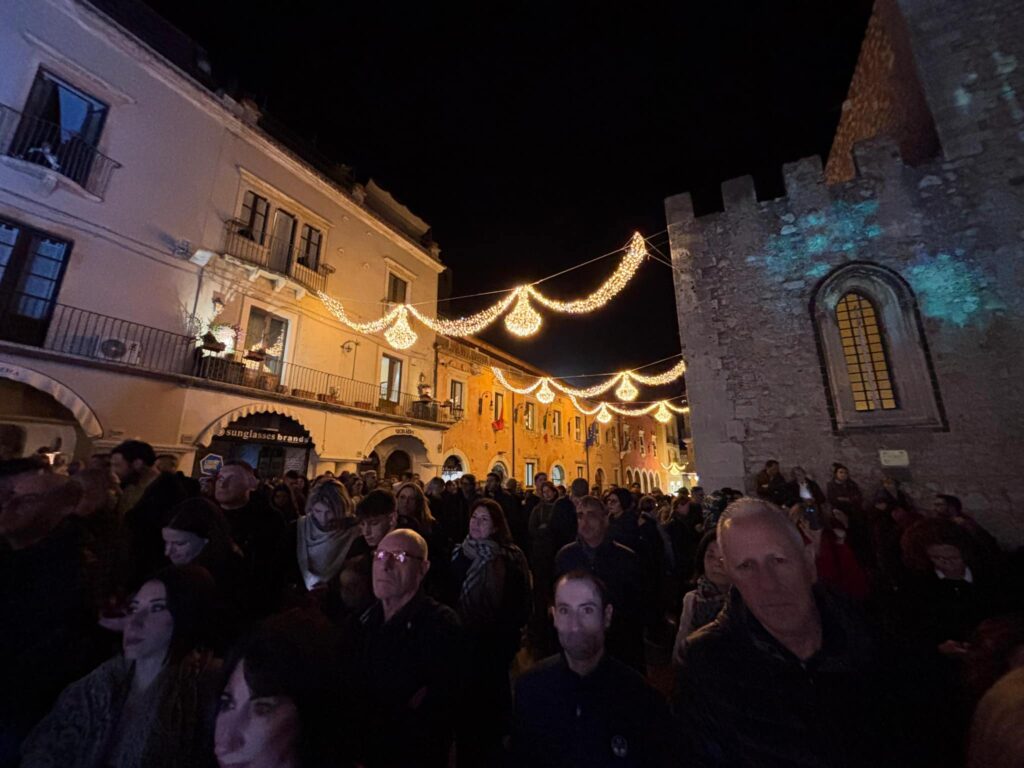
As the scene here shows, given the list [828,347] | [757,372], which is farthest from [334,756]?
[828,347]

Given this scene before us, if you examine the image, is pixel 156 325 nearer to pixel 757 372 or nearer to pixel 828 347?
pixel 757 372

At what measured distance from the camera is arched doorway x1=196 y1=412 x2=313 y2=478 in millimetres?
11211

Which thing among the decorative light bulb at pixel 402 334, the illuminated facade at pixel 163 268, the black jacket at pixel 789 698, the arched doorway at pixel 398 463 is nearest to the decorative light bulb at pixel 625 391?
the decorative light bulb at pixel 402 334

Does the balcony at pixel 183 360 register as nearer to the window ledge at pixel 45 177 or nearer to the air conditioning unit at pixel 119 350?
the air conditioning unit at pixel 119 350

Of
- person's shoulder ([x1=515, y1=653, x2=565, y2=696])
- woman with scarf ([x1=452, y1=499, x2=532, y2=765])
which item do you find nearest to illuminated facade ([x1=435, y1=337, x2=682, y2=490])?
woman with scarf ([x1=452, y1=499, x2=532, y2=765])

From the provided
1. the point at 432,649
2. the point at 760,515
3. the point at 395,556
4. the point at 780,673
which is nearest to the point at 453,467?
the point at 395,556

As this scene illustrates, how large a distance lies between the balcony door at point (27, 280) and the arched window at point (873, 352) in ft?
52.9

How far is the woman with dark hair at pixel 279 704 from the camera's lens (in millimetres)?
1246

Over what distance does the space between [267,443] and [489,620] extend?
461 inches

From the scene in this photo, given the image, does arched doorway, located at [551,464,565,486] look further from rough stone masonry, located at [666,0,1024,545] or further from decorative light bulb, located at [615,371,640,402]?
rough stone masonry, located at [666,0,1024,545]

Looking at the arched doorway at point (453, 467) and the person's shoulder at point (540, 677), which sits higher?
the arched doorway at point (453, 467)

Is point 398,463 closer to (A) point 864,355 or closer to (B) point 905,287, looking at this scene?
(A) point 864,355

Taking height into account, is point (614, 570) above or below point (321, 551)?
below

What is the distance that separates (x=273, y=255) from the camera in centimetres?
1285
